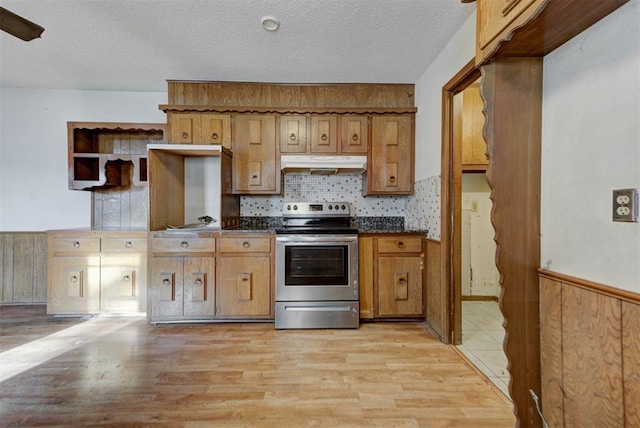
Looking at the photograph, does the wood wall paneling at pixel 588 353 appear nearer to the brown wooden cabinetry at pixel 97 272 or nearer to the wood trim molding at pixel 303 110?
the wood trim molding at pixel 303 110

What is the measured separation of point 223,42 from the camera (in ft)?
7.51

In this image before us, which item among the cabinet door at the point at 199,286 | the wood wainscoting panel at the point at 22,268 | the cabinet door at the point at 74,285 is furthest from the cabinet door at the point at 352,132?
the wood wainscoting panel at the point at 22,268

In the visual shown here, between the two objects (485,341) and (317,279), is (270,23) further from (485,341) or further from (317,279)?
(485,341)

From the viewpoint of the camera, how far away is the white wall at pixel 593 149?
0.93 metres

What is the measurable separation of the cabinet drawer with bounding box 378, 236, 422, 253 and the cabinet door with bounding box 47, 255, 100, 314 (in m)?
2.75

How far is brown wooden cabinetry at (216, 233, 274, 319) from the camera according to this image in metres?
2.67

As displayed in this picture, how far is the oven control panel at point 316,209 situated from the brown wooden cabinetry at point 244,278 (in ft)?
1.67

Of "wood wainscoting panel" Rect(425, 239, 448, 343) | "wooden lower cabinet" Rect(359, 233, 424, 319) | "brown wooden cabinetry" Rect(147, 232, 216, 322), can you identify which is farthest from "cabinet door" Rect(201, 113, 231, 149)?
"wood wainscoting panel" Rect(425, 239, 448, 343)

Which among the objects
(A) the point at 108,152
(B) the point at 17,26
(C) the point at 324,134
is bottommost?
(A) the point at 108,152

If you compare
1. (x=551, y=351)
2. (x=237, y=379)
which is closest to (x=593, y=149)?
(x=551, y=351)

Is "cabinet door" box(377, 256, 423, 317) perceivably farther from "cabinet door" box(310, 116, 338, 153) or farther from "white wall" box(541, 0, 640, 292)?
"white wall" box(541, 0, 640, 292)

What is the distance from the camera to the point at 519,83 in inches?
49.8

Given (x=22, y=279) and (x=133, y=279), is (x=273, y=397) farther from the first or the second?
(x=22, y=279)

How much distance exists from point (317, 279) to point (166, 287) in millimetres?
1389
